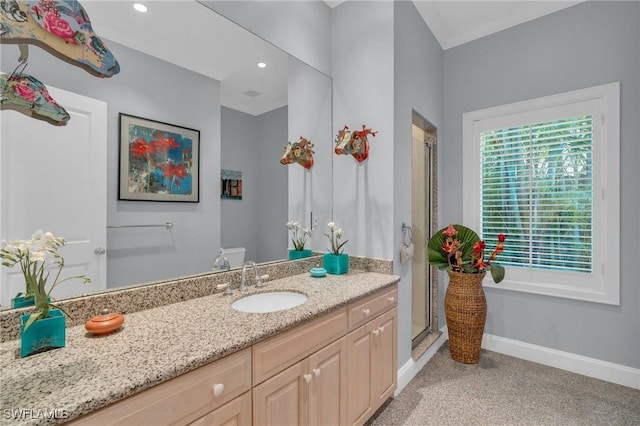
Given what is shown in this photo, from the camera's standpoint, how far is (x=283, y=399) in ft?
3.92

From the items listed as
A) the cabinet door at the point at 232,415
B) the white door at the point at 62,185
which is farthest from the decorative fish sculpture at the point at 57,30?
the cabinet door at the point at 232,415

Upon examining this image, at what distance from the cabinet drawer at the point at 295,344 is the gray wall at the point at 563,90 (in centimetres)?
209

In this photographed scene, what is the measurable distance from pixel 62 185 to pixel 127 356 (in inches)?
28.4

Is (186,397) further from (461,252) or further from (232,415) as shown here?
(461,252)

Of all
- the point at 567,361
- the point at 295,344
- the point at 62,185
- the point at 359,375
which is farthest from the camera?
the point at 567,361

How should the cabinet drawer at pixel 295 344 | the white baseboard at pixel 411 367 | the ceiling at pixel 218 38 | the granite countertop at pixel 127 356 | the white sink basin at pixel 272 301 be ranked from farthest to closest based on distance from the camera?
1. the white baseboard at pixel 411 367
2. the white sink basin at pixel 272 301
3. the ceiling at pixel 218 38
4. the cabinet drawer at pixel 295 344
5. the granite countertop at pixel 127 356

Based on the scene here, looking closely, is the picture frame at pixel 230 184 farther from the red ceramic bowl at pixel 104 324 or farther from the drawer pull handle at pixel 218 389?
the drawer pull handle at pixel 218 389

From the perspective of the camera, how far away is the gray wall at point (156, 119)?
1.18 m

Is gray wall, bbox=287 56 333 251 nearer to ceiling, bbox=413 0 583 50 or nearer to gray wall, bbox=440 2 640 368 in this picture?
ceiling, bbox=413 0 583 50

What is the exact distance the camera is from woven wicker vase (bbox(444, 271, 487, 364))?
244cm

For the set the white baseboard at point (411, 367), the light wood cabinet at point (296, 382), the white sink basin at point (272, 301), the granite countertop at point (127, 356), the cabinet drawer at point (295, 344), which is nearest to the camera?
the granite countertop at point (127, 356)

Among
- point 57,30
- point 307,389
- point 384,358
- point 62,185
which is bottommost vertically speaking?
point 384,358

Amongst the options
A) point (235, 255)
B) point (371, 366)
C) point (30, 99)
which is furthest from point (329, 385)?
point (30, 99)

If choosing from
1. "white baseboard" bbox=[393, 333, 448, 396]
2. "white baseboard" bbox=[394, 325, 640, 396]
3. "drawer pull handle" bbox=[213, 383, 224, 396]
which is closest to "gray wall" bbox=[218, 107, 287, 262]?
"drawer pull handle" bbox=[213, 383, 224, 396]
